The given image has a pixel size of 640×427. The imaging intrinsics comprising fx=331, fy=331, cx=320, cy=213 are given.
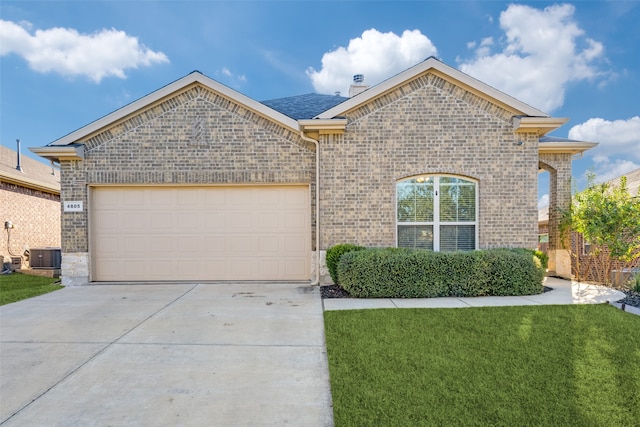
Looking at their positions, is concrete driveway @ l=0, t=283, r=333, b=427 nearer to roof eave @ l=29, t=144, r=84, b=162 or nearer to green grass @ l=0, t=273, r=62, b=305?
green grass @ l=0, t=273, r=62, b=305

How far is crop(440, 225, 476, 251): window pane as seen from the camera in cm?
793

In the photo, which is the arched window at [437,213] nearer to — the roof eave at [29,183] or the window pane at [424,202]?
the window pane at [424,202]

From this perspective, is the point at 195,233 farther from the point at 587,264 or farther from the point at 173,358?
the point at 587,264

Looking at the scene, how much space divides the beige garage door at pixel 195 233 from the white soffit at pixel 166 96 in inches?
56.6

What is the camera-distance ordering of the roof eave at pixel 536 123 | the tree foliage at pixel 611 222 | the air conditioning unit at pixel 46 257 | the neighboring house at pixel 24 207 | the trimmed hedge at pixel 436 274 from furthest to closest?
the neighboring house at pixel 24 207 < the air conditioning unit at pixel 46 257 < the roof eave at pixel 536 123 < the tree foliage at pixel 611 222 < the trimmed hedge at pixel 436 274

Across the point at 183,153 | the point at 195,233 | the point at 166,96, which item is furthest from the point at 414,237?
the point at 166,96

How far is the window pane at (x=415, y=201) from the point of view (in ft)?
→ 25.9

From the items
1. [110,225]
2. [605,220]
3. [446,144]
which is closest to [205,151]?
[110,225]

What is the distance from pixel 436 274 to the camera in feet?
21.8

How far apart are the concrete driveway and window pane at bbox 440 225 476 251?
12.0 feet

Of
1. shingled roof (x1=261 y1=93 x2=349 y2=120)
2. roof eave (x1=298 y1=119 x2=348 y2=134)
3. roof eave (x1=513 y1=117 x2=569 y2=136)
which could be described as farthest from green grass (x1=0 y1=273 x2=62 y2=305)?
roof eave (x1=513 y1=117 x2=569 y2=136)

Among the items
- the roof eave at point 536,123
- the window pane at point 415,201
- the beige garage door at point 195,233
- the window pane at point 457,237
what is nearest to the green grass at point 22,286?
the beige garage door at point 195,233

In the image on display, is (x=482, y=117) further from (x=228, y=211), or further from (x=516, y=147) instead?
(x=228, y=211)

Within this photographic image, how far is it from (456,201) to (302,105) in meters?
5.70
